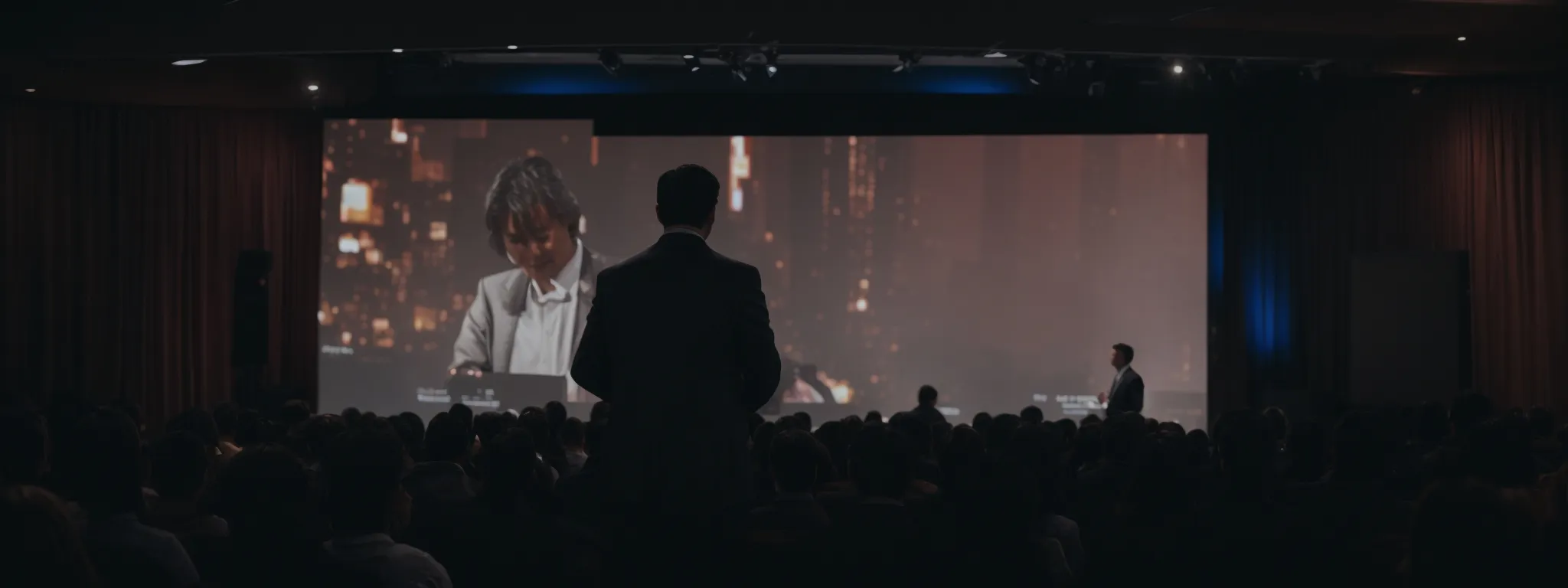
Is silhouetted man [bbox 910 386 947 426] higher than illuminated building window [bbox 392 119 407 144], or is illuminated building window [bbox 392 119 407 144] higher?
illuminated building window [bbox 392 119 407 144]

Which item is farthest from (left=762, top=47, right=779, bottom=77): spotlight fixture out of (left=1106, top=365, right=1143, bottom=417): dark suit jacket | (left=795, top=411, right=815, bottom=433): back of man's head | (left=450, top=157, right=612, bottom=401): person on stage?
(left=795, top=411, right=815, bottom=433): back of man's head

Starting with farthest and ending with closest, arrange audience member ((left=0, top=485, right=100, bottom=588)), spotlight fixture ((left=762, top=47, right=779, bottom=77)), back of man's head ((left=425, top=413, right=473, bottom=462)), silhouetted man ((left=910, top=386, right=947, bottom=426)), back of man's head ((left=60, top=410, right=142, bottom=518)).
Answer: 1. spotlight fixture ((left=762, top=47, right=779, bottom=77))
2. silhouetted man ((left=910, top=386, right=947, bottom=426))
3. back of man's head ((left=425, top=413, right=473, bottom=462))
4. back of man's head ((left=60, top=410, right=142, bottom=518))
5. audience member ((left=0, top=485, right=100, bottom=588))

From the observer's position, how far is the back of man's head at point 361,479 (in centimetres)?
227

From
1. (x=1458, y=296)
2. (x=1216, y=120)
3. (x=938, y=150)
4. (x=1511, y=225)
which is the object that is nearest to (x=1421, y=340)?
(x=1458, y=296)

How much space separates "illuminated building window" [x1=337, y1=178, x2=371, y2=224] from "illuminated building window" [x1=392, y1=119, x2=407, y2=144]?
1.41 ft

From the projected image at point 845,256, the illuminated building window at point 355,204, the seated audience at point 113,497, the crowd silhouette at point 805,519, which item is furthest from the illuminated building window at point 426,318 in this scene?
the seated audience at point 113,497

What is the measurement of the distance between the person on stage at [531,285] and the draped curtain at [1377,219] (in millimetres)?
5061

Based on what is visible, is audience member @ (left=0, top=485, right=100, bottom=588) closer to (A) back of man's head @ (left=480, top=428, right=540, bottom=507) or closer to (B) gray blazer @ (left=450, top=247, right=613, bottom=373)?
(A) back of man's head @ (left=480, top=428, right=540, bottom=507)

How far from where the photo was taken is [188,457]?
3.10 meters

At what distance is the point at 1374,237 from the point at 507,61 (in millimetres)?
6914

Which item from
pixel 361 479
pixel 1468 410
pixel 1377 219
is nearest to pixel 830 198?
pixel 1377 219

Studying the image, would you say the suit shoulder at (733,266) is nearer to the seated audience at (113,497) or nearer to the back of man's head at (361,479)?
the back of man's head at (361,479)

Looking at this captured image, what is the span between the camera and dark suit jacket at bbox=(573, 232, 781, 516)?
207 centimetres

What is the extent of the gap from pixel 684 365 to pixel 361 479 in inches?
24.5
